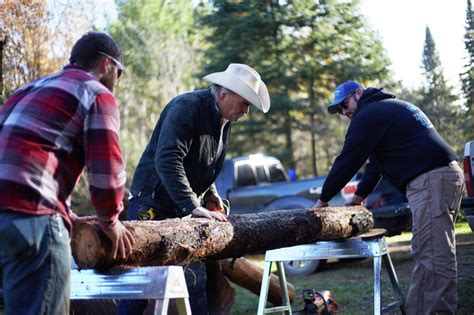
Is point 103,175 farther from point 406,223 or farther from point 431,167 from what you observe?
point 406,223

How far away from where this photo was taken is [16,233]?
9.84 feet

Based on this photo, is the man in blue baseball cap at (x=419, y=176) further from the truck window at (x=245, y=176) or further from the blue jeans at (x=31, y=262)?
the truck window at (x=245, y=176)

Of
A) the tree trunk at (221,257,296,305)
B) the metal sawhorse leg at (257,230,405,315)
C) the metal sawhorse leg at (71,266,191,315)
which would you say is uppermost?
the metal sawhorse leg at (71,266,191,315)

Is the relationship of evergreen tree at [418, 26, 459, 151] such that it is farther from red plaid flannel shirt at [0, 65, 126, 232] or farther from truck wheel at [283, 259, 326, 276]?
red plaid flannel shirt at [0, 65, 126, 232]

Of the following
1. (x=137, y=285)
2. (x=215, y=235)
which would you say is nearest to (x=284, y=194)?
(x=215, y=235)

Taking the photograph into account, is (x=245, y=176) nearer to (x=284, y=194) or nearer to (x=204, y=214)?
(x=284, y=194)

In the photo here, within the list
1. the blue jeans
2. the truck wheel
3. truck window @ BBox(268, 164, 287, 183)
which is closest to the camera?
the blue jeans

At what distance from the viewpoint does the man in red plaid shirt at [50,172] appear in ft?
9.94

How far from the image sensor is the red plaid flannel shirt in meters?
3.05

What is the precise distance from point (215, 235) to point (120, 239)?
4.03 feet

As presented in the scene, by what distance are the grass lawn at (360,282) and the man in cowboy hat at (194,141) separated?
299cm

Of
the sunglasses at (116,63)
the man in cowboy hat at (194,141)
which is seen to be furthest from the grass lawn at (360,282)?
the sunglasses at (116,63)

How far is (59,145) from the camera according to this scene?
3.11 metres

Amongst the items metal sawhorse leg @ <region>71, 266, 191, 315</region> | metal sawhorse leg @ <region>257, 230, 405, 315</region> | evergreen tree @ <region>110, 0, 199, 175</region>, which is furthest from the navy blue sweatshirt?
evergreen tree @ <region>110, 0, 199, 175</region>
